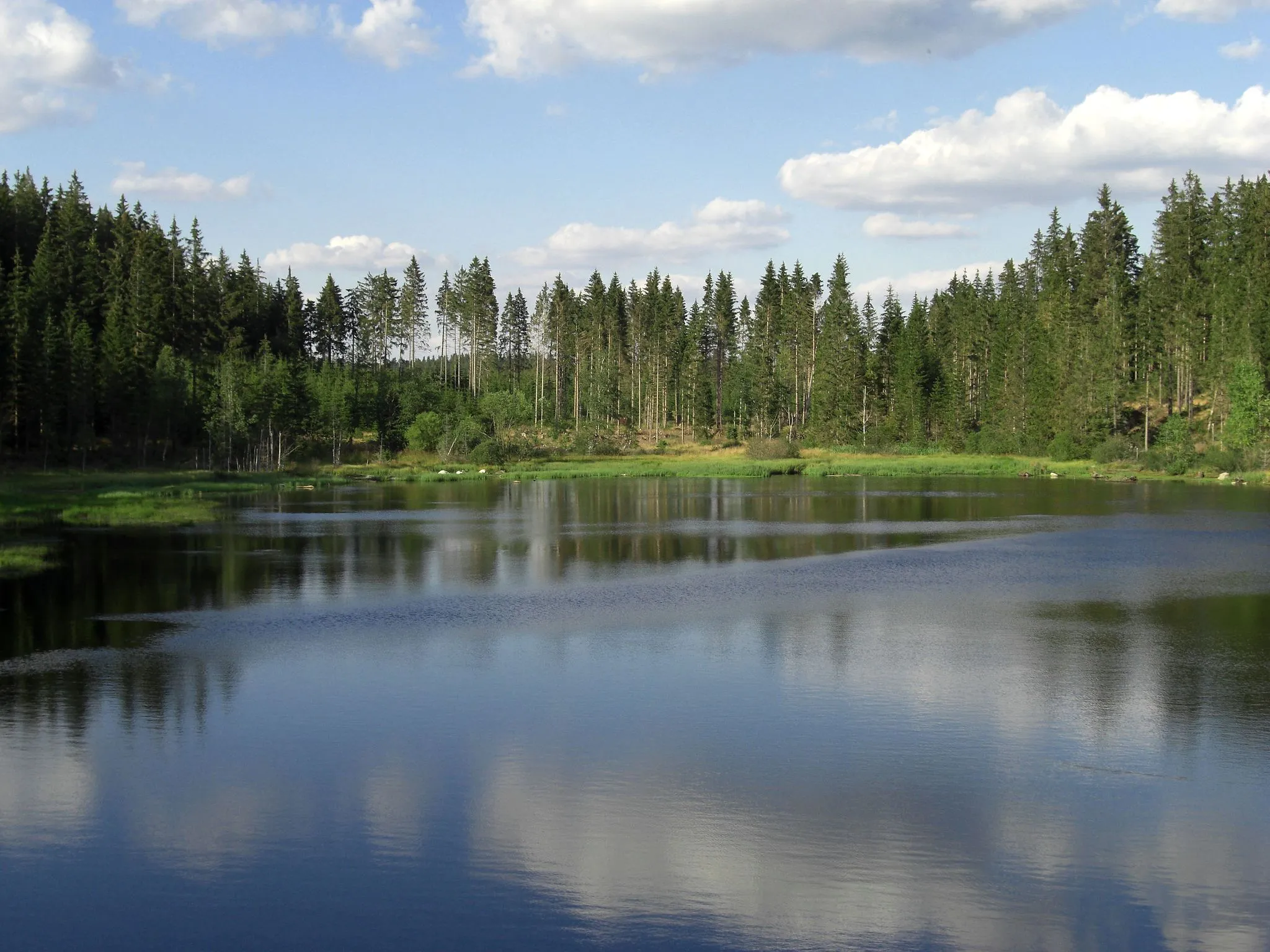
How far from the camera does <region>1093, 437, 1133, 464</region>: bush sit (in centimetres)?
8125

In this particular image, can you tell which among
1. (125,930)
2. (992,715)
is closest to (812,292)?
(992,715)

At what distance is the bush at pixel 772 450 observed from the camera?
96.3 meters

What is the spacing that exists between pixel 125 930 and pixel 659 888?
498 centimetres

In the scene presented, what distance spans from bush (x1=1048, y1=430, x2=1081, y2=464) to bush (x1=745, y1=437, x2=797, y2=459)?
2161cm

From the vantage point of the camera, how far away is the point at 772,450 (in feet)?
317

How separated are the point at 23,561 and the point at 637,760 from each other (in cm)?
2574

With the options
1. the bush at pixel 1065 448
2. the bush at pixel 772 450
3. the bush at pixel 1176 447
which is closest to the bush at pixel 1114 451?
the bush at pixel 1176 447

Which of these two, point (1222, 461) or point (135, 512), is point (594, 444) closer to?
point (1222, 461)

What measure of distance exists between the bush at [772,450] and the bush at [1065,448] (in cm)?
2161

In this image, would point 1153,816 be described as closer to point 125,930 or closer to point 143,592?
point 125,930

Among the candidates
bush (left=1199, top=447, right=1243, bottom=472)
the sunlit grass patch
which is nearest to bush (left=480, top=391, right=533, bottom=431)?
the sunlit grass patch

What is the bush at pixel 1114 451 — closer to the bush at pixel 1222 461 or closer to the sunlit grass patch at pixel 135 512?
the bush at pixel 1222 461

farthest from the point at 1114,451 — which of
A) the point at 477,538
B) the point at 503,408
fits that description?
the point at 477,538

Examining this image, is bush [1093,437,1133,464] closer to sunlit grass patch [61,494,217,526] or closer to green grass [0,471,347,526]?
green grass [0,471,347,526]
